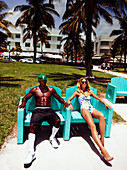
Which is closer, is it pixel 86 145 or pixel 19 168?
pixel 19 168

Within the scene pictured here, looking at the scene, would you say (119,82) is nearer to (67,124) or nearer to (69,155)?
(67,124)

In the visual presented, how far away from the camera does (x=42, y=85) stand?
3.83m

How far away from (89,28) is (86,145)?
1203cm

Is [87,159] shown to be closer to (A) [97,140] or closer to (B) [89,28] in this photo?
(A) [97,140]

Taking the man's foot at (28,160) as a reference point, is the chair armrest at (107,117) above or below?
above

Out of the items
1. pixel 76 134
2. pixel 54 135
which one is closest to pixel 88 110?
pixel 76 134

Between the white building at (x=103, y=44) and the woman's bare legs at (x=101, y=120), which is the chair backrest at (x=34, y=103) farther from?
the white building at (x=103, y=44)

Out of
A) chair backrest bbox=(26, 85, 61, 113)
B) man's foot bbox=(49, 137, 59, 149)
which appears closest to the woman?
chair backrest bbox=(26, 85, 61, 113)

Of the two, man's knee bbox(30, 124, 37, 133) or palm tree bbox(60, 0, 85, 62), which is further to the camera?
palm tree bbox(60, 0, 85, 62)

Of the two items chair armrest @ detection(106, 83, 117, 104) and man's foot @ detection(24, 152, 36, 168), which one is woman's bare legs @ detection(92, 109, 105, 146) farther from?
chair armrest @ detection(106, 83, 117, 104)

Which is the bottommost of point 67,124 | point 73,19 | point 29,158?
point 29,158

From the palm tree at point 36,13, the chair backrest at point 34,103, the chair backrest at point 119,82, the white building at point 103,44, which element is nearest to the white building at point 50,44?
the white building at point 103,44

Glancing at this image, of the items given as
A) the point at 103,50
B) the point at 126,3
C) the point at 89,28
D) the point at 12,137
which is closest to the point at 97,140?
the point at 12,137

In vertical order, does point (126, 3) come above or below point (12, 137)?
above
